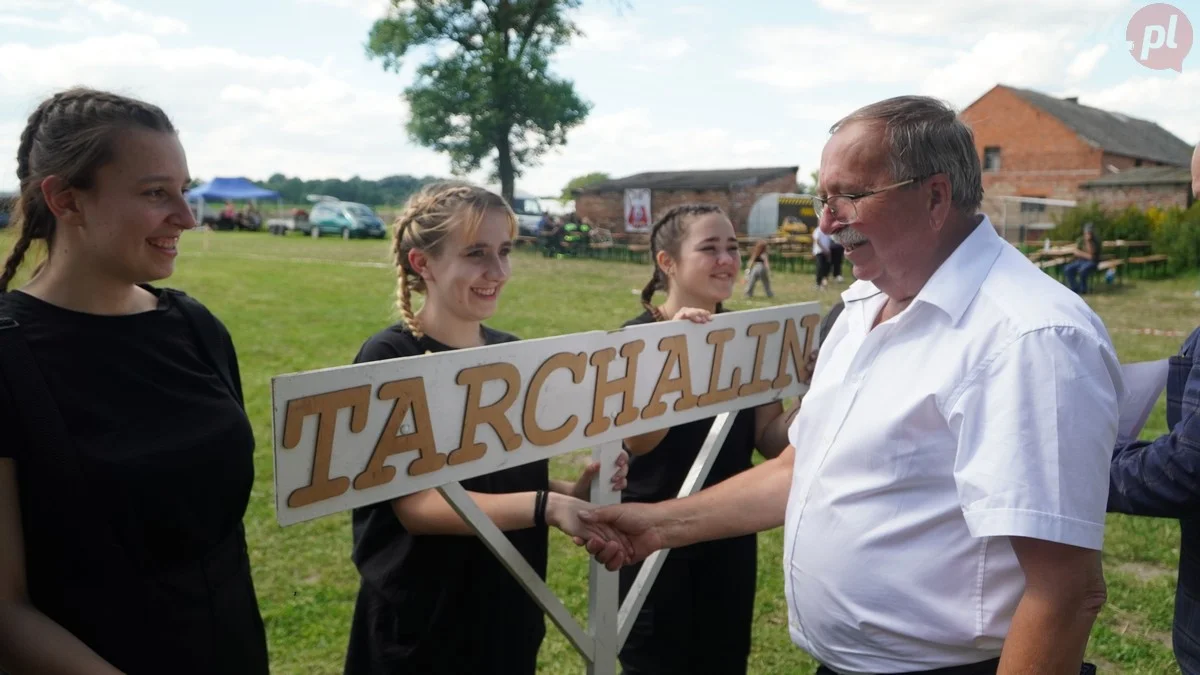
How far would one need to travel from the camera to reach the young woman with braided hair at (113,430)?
146cm

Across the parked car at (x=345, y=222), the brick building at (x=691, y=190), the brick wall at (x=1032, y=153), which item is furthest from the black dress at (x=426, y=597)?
the brick wall at (x=1032, y=153)

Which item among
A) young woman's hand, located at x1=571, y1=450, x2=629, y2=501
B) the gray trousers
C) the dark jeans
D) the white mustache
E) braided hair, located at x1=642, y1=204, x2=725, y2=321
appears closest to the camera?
the white mustache

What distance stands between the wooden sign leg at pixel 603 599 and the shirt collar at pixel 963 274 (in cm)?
93

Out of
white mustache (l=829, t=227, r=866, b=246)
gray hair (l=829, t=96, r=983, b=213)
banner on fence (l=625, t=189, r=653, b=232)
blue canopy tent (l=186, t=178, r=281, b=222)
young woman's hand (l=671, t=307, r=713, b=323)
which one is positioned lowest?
young woman's hand (l=671, t=307, r=713, b=323)

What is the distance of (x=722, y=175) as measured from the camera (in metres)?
36.3

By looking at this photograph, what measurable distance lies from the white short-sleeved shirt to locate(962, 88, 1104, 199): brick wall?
37563mm

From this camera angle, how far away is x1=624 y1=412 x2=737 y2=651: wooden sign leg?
88.7 inches

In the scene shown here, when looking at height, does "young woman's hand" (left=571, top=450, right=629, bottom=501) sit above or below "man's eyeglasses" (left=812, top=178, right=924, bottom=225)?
below

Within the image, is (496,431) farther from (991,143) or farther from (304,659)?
(991,143)

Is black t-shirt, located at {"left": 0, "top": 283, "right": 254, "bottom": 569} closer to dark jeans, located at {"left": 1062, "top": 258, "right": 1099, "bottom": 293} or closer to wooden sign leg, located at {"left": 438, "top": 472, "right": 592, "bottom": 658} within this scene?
wooden sign leg, located at {"left": 438, "top": 472, "right": 592, "bottom": 658}

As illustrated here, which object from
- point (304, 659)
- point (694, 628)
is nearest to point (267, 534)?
point (304, 659)

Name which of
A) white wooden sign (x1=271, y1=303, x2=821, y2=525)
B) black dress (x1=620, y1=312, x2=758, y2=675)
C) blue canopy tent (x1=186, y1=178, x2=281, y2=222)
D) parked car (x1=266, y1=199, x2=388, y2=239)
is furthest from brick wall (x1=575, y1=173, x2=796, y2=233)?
white wooden sign (x1=271, y1=303, x2=821, y2=525)

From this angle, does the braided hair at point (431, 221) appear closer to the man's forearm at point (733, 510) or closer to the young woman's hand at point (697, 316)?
the young woman's hand at point (697, 316)

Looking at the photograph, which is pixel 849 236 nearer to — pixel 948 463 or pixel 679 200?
pixel 948 463
